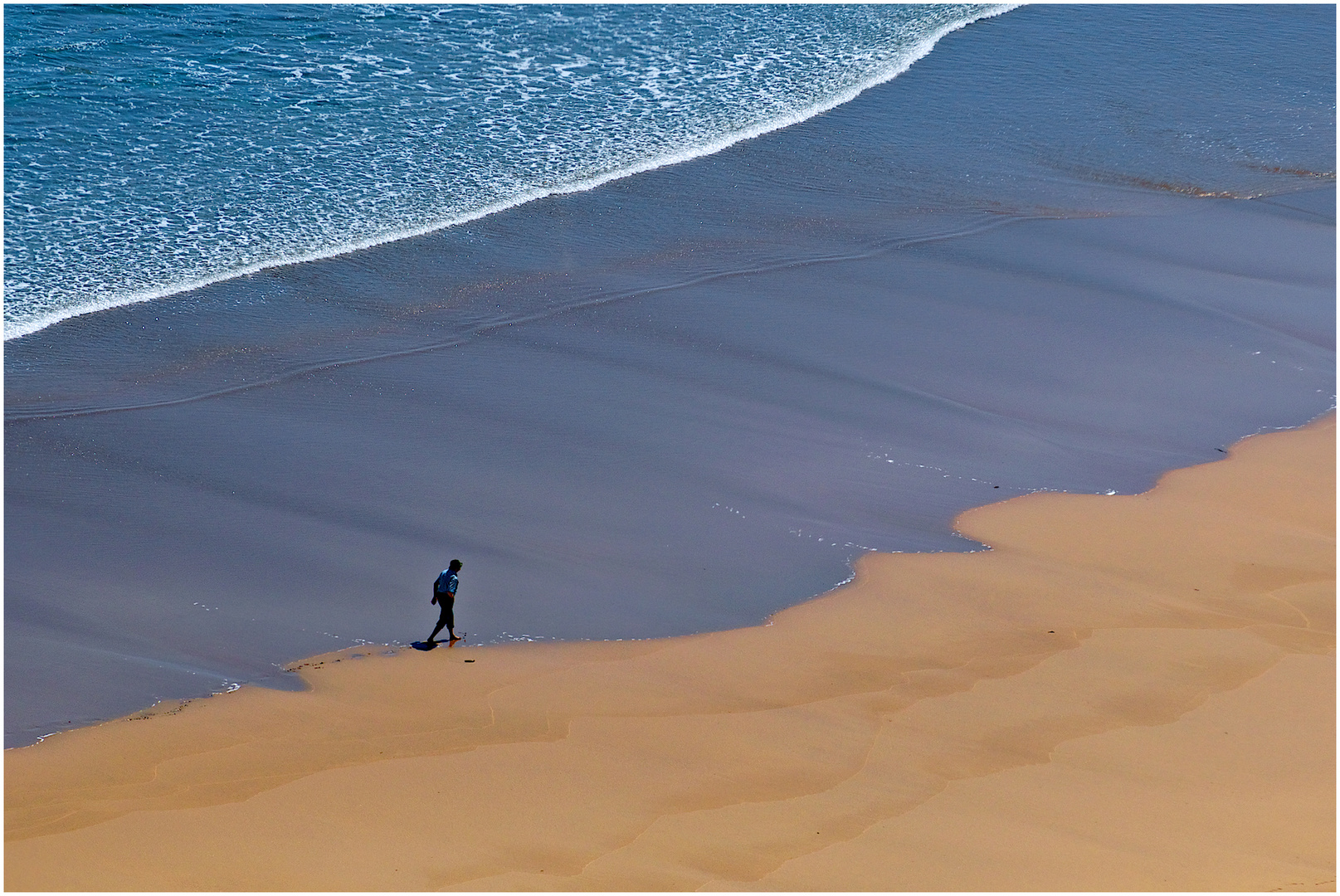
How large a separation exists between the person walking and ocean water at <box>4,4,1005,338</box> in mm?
6325

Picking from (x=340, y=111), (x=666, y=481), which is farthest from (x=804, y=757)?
(x=340, y=111)

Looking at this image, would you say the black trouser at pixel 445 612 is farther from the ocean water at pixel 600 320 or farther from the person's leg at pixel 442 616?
the ocean water at pixel 600 320

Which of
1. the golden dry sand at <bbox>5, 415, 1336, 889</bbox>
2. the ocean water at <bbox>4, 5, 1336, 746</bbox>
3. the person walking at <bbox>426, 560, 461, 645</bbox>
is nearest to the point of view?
the golden dry sand at <bbox>5, 415, 1336, 889</bbox>

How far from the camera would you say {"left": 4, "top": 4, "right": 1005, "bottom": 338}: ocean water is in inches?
557

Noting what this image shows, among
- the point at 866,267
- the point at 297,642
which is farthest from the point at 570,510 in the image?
the point at 866,267

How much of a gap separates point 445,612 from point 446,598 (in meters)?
0.10

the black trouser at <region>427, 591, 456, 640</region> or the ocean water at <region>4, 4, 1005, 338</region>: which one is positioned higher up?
the ocean water at <region>4, 4, 1005, 338</region>

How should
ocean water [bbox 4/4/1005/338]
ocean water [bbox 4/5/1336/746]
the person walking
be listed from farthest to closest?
ocean water [bbox 4/4/1005/338] < ocean water [bbox 4/5/1336/746] < the person walking

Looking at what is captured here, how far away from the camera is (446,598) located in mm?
8375

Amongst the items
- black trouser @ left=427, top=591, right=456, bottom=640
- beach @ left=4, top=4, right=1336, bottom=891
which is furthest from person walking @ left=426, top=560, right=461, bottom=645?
beach @ left=4, top=4, right=1336, bottom=891

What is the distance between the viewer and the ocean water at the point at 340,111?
557 inches

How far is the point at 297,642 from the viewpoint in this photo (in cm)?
841

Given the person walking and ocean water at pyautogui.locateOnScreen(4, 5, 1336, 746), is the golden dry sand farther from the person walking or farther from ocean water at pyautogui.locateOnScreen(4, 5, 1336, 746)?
ocean water at pyautogui.locateOnScreen(4, 5, 1336, 746)

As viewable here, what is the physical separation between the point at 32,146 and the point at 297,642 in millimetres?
10623
